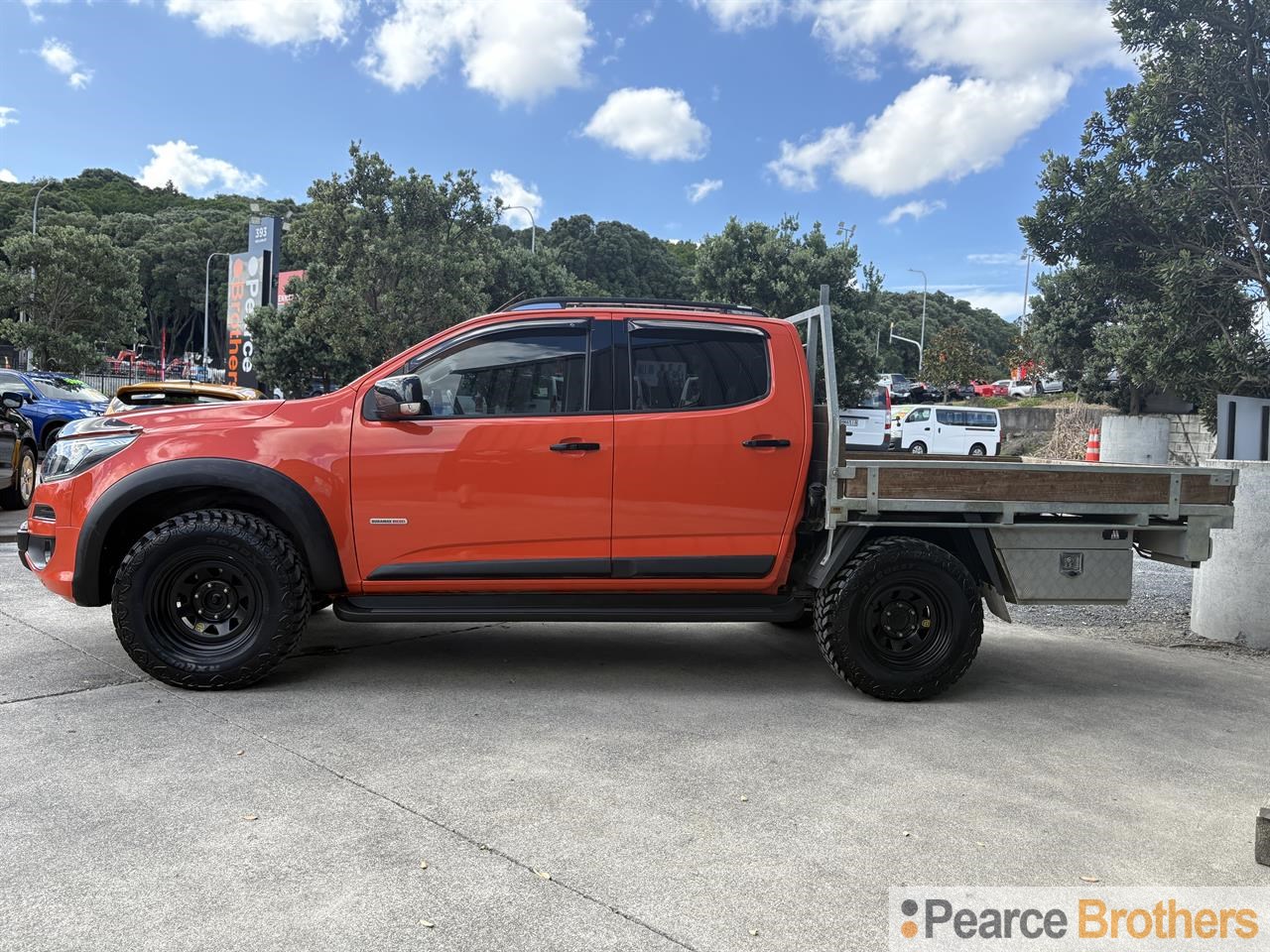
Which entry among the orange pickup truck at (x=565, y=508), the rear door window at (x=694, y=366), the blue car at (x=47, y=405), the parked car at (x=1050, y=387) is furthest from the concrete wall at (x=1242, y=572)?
the parked car at (x=1050, y=387)

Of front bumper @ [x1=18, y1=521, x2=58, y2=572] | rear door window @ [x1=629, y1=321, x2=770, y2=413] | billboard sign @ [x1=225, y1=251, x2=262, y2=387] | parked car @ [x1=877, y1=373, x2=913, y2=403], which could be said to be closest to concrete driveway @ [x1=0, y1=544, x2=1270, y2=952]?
front bumper @ [x1=18, y1=521, x2=58, y2=572]

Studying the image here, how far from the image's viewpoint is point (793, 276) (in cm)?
3622

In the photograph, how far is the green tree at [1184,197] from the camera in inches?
427

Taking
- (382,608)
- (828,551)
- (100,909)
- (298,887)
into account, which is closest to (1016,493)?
(828,551)

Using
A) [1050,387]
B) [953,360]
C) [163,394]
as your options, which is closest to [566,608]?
[163,394]

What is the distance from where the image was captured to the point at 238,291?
1626 inches

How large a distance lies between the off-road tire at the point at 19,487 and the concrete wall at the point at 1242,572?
39.3 feet

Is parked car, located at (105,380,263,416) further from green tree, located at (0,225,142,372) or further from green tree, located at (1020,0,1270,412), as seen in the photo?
green tree, located at (0,225,142,372)

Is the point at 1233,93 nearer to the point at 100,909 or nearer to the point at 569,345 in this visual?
the point at 569,345

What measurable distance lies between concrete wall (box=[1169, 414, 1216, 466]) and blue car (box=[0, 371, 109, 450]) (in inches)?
1034

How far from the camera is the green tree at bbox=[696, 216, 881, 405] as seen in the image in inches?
1416

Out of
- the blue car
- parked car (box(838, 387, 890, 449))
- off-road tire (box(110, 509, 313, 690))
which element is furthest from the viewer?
parked car (box(838, 387, 890, 449))

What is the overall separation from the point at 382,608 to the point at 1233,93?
1123cm

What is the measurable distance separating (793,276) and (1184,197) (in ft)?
82.7
